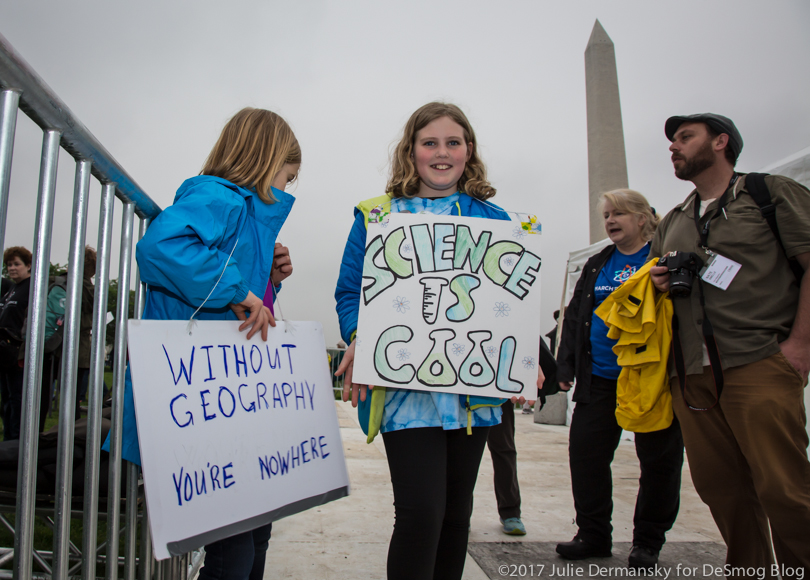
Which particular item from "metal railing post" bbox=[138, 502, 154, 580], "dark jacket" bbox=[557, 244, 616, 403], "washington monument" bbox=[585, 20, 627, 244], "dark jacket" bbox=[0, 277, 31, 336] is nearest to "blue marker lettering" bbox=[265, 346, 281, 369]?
"metal railing post" bbox=[138, 502, 154, 580]

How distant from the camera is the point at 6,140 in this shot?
0.96m

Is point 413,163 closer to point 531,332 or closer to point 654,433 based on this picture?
point 531,332

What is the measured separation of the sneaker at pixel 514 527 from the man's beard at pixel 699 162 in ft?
6.15

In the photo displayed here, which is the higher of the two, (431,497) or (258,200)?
(258,200)

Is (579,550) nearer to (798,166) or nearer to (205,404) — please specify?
(205,404)

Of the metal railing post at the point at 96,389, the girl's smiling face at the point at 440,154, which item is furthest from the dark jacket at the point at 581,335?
the metal railing post at the point at 96,389

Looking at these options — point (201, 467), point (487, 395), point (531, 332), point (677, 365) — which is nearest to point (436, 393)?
point (487, 395)

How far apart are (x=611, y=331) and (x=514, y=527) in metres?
1.20

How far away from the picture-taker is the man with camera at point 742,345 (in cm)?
173

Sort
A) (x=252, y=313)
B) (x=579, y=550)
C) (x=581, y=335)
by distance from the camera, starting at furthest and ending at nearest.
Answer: (x=581, y=335) < (x=579, y=550) < (x=252, y=313)

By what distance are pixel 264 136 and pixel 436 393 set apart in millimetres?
950

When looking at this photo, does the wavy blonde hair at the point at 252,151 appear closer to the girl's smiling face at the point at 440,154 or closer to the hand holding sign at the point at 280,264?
the hand holding sign at the point at 280,264

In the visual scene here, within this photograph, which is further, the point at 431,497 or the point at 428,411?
the point at 428,411

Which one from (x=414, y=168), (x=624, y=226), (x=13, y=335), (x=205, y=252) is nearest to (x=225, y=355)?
(x=205, y=252)
